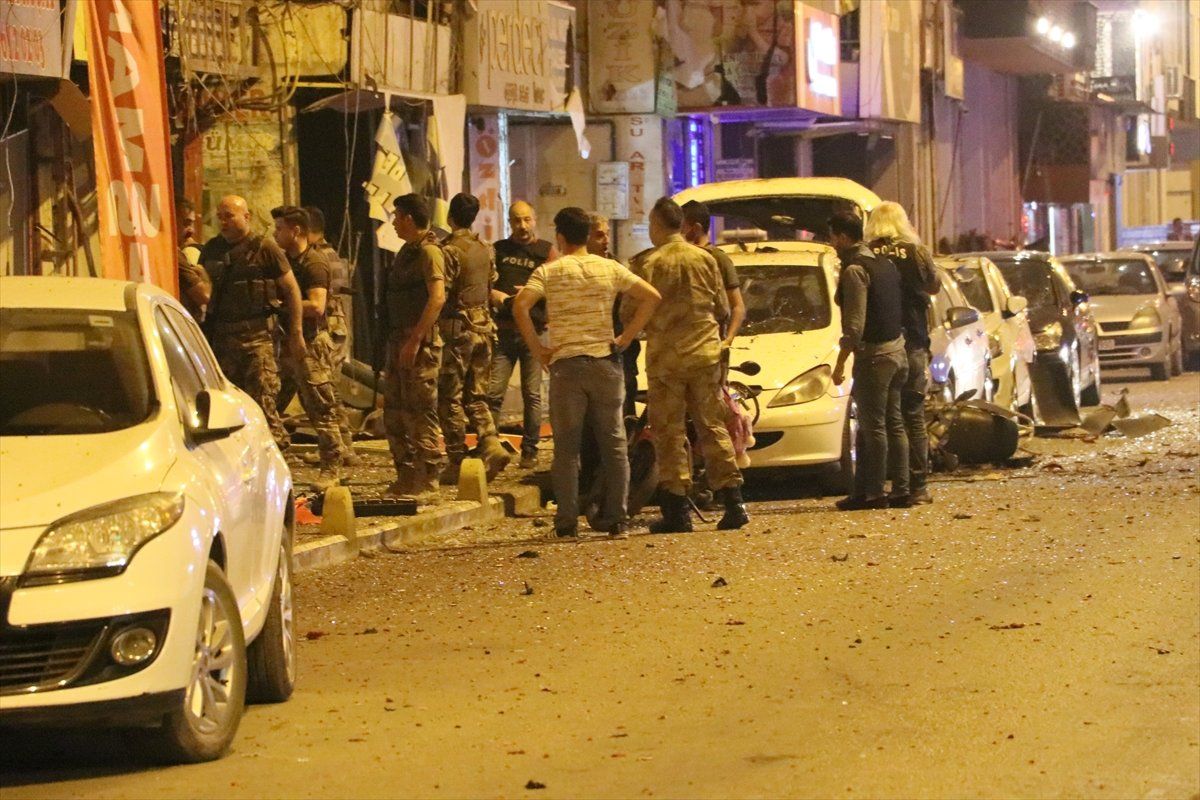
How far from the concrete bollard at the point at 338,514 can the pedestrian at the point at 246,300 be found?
1.77 meters

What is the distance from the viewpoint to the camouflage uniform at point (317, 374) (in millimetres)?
13930

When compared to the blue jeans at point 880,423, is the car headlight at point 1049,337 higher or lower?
higher

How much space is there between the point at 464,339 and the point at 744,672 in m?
5.93

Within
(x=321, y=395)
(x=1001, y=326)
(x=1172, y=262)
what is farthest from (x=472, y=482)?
(x=1172, y=262)

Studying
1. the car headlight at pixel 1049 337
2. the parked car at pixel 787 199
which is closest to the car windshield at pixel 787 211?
the parked car at pixel 787 199

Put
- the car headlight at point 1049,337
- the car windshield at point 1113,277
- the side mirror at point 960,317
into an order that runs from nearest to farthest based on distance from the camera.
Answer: the side mirror at point 960,317, the car headlight at point 1049,337, the car windshield at point 1113,277

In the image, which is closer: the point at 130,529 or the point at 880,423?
the point at 130,529

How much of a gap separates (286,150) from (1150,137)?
49.3 metres

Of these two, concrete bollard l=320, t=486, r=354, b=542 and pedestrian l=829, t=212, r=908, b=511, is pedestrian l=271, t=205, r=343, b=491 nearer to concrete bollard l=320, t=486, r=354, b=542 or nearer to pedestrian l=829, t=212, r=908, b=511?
concrete bollard l=320, t=486, r=354, b=542

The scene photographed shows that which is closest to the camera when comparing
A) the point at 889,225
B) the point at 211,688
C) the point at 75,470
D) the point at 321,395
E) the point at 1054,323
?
the point at 75,470

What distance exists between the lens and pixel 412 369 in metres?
12.6

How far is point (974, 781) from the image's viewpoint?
6.30 m

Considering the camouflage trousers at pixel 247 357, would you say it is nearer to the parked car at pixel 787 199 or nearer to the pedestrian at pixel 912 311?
the pedestrian at pixel 912 311

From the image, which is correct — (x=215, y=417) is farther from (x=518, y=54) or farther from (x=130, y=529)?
(x=518, y=54)
